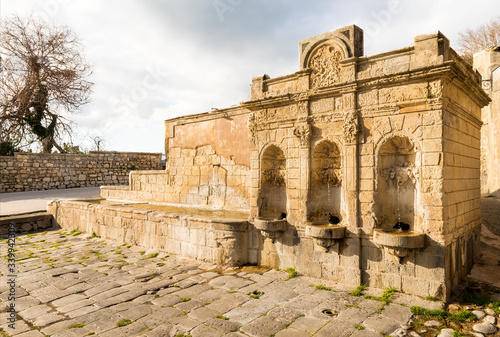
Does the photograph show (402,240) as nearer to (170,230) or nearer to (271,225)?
(271,225)

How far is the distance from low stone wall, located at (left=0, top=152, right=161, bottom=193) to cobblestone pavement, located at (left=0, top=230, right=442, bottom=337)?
460 inches

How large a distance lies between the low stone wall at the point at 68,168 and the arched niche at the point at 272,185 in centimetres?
1478

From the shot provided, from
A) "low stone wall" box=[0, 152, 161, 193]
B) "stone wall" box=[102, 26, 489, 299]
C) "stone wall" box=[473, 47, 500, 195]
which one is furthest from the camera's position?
"low stone wall" box=[0, 152, 161, 193]

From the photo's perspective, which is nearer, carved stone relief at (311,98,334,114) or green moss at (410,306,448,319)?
green moss at (410,306,448,319)

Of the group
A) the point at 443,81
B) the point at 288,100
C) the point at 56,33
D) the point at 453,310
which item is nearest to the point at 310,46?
the point at 288,100

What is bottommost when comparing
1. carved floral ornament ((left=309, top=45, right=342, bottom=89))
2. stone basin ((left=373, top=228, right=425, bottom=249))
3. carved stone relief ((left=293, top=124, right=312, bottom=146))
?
stone basin ((left=373, top=228, right=425, bottom=249))

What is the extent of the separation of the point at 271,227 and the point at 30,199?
13111 millimetres

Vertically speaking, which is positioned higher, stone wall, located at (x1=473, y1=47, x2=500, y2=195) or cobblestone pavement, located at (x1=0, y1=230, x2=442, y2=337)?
stone wall, located at (x1=473, y1=47, x2=500, y2=195)

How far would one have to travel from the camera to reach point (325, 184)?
6.12 metres

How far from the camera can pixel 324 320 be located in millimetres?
4094

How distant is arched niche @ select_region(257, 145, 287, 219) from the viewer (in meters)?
6.70

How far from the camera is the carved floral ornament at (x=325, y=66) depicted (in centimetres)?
576

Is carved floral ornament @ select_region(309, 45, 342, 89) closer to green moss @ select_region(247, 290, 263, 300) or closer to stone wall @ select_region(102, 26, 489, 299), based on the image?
stone wall @ select_region(102, 26, 489, 299)

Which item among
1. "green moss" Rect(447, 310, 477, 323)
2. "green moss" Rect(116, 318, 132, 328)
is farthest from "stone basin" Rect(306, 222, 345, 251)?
"green moss" Rect(116, 318, 132, 328)
